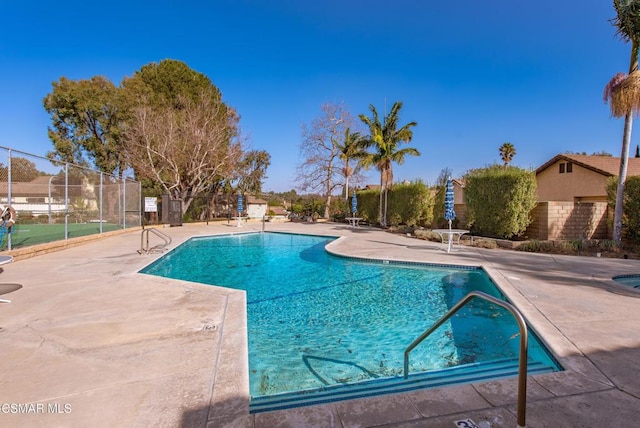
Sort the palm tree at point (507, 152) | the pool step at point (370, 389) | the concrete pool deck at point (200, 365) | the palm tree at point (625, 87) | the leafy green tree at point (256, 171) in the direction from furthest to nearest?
the leafy green tree at point (256, 171), the palm tree at point (507, 152), the palm tree at point (625, 87), the pool step at point (370, 389), the concrete pool deck at point (200, 365)

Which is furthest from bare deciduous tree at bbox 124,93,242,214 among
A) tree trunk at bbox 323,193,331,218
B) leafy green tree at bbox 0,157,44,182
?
leafy green tree at bbox 0,157,44,182

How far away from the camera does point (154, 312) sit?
439 cm

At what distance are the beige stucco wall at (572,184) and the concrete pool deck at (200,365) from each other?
628 inches

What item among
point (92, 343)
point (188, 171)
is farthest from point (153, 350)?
point (188, 171)

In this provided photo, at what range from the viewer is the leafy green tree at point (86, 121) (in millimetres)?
22375

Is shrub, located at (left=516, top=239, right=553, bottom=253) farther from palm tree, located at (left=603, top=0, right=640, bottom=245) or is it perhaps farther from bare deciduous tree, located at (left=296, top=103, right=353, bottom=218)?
bare deciduous tree, located at (left=296, top=103, right=353, bottom=218)

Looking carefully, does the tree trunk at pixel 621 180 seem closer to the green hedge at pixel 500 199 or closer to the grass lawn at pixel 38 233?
the green hedge at pixel 500 199

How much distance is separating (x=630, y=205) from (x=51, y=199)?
17.8m

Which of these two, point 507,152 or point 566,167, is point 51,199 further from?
point 507,152

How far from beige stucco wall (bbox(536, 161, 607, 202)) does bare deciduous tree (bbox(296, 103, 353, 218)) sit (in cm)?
1449

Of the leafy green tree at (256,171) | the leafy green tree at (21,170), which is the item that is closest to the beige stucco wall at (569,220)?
the leafy green tree at (21,170)

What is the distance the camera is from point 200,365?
9.65 feet

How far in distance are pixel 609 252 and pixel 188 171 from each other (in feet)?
71.2

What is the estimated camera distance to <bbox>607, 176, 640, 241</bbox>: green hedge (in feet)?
32.4
